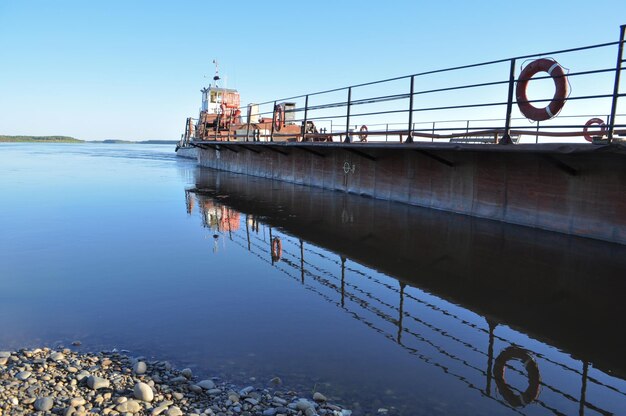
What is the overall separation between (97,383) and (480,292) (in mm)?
3781

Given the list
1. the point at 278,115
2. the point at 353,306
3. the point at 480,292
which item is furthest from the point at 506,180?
the point at 278,115

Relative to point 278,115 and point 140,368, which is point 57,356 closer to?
point 140,368

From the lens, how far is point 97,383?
9.17ft

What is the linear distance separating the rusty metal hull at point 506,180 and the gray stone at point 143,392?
5.69 metres

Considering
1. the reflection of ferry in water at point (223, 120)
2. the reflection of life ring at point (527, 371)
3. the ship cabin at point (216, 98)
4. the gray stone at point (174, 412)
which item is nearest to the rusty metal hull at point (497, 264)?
the reflection of life ring at point (527, 371)

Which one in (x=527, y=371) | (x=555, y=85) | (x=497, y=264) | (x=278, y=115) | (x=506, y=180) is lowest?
(x=527, y=371)

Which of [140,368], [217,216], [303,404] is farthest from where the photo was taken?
[217,216]

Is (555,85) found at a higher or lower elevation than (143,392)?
higher

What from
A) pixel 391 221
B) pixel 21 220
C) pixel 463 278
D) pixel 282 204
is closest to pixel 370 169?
pixel 282 204

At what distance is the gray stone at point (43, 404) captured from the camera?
250 cm

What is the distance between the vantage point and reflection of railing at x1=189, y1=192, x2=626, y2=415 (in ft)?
9.78

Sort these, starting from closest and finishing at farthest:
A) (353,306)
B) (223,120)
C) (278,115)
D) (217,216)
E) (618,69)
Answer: (353,306) < (618,69) < (217,216) < (278,115) < (223,120)

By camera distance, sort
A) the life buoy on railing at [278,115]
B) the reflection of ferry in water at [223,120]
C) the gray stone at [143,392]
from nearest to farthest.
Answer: the gray stone at [143,392], the life buoy on railing at [278,115], the reflection of ferry in water at [223,120]

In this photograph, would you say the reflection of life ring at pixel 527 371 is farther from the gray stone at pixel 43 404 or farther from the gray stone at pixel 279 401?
the gray stone at pixel 43 404
